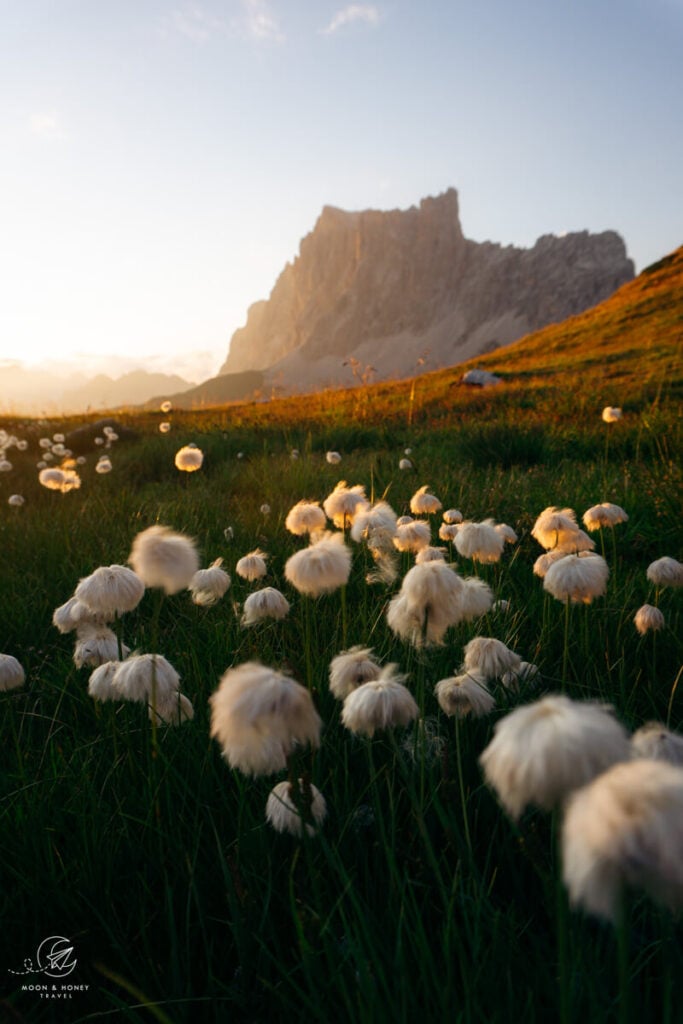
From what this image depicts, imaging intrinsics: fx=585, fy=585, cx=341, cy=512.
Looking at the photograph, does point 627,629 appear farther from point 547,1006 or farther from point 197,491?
point 197,491

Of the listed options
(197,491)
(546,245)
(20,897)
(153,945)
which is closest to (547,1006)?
(153,945)

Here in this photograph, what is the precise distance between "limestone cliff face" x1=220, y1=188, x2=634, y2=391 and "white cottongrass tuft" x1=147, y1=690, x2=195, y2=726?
11916cm

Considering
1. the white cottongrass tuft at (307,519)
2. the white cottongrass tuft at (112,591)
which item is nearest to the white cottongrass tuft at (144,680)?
the white cottongrass tuft at (112,591)

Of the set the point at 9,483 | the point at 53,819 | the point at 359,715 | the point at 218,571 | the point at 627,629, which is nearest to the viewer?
the point at 359,715

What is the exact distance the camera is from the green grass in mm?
1075

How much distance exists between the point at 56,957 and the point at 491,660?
4.37 ft

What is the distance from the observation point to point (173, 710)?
176cm

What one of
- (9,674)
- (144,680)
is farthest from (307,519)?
(9,674)

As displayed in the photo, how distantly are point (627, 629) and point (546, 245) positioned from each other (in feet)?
519

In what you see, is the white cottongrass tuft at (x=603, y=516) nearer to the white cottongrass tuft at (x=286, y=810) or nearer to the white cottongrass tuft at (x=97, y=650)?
the white cottongrass tuft at (x=286, y=810)

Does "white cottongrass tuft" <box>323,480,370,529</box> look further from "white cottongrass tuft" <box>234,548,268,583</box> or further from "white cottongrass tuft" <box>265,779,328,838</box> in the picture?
"white cottongrass tuft" <box>265,779,328,838</box>

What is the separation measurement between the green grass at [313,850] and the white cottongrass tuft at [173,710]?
5cm

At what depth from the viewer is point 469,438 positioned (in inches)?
297

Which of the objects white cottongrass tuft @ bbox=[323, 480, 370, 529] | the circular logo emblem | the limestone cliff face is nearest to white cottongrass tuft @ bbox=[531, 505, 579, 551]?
white cottongrass tuft @ bbox=[323, 480, 370, 529]
